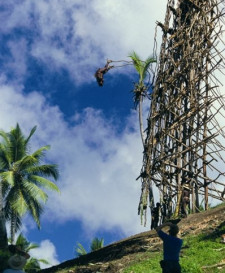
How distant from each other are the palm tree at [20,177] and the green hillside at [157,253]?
1140 centimetres

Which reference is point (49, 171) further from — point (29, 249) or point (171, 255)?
point (171, 255)

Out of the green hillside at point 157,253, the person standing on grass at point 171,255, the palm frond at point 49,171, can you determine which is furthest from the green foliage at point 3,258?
the palm frond at point 49,171

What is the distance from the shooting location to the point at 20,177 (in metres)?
27.7

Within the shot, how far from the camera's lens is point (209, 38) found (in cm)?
2050

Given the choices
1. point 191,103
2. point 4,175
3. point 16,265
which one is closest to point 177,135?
point 191,103

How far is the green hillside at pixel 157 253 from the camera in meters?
10.9

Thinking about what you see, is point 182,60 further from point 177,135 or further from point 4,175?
point 4,175

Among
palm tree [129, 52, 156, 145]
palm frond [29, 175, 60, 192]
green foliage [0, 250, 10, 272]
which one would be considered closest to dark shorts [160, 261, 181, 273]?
green foliage [0, 250, 10, 272]

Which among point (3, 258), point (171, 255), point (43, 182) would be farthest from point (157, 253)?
point (43, 182)

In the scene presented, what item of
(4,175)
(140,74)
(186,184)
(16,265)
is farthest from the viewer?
(4,175)

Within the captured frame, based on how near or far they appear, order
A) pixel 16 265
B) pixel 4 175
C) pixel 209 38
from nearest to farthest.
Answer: pixel 16 265, pixel 209 38, pixel 4 175

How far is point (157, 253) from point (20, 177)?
52.2ft

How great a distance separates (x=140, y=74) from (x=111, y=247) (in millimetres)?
9653

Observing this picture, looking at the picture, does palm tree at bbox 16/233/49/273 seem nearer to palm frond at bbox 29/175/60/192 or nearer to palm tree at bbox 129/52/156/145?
palm frond at bbox 29/175/60/192
